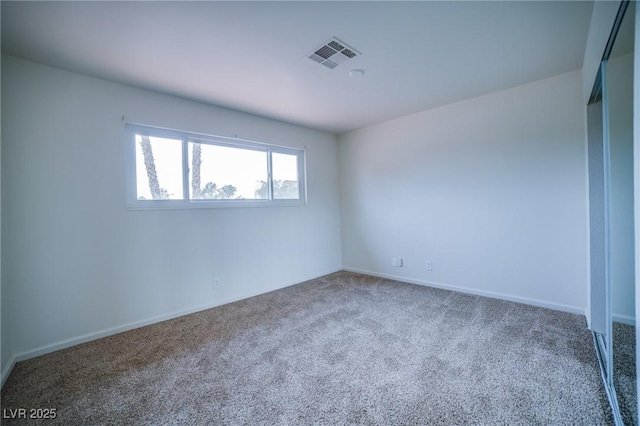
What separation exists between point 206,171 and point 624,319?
368cm

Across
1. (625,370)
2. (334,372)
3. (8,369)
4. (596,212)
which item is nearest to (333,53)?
(334,372)

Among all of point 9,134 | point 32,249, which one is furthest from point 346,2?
point 32,249

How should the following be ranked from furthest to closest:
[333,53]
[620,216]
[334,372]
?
1. [333,53]
2. [334,372]
3. [620,216]

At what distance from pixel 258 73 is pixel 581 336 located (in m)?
3.67

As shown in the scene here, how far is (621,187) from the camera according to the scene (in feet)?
4.59

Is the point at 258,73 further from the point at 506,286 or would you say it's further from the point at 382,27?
the point at 506,286

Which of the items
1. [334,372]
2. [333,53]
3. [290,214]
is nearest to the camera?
[334,372]

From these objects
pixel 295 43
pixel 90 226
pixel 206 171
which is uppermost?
pixel 295 43

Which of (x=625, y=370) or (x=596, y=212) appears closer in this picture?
(x=625, y=370)

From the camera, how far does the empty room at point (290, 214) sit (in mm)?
1607

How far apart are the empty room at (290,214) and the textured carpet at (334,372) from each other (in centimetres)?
2

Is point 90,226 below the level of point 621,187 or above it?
below

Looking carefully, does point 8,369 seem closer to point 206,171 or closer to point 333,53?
point 206,171

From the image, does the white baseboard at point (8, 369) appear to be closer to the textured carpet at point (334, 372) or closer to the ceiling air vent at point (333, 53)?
the textured carpet at point (334, 372)
